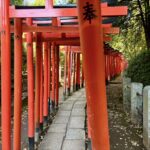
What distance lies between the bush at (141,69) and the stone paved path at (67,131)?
192 cm

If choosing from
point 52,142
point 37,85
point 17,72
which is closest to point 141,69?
point 37,85

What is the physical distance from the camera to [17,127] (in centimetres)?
623

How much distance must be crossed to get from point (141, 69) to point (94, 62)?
10.4 meters

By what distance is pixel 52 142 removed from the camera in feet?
27.5

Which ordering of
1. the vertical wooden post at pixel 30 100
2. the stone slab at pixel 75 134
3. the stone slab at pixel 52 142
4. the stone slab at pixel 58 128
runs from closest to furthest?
the vertical wooden post at pixel 30 100 → the stone slab at pixel 52 142 → the stone slab at pixel 75 134 → the stone slab at pixel 58 128

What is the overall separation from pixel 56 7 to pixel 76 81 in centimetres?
1416

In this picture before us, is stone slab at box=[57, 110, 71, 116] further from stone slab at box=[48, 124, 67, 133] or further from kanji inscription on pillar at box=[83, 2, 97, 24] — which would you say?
kanji inscription on pillar at box=[83, 2, 97, 24]

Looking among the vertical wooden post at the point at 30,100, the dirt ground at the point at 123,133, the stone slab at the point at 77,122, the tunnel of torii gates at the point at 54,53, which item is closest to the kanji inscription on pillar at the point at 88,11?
the tunnel of torii gates at the point at 54,53

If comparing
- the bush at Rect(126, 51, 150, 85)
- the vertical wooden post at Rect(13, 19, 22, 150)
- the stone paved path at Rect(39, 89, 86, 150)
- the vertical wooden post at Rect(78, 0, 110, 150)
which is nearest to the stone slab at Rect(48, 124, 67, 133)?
the stone paved path at Rect(39, 89, 86, 150)

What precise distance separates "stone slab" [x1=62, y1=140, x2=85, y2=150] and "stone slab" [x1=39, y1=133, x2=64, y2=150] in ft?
0.39

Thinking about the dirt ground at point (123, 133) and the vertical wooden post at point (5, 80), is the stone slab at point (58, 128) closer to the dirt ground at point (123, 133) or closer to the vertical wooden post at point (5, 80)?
the dirt ground at point (123, 133)

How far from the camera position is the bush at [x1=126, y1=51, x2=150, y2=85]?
38.9ft

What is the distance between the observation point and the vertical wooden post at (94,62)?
2.16m

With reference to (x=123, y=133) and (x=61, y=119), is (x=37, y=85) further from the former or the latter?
(x=61, y=119)
